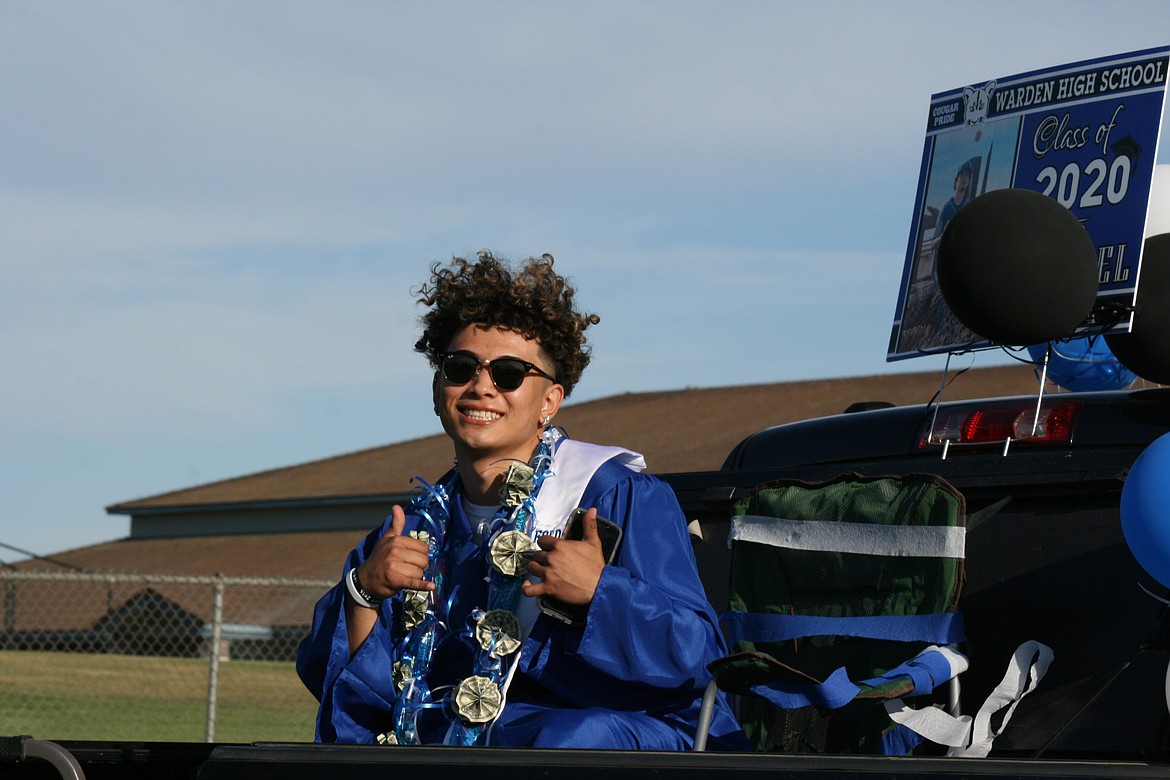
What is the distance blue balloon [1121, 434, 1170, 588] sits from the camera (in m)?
2.86

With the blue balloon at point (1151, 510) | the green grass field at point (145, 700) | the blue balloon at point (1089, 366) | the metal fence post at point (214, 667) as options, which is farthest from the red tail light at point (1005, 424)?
the green grass field at point (145, 700)

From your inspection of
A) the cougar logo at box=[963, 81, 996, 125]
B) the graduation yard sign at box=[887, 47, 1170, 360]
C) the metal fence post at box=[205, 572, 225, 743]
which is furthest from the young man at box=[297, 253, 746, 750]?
the metal fence post at box=[205, 572, 225, 743]

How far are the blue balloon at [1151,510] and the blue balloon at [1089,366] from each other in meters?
1.79

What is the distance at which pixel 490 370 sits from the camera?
3.64 meters

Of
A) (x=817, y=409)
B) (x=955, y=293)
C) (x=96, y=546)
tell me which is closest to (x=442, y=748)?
(x=955, y=293)

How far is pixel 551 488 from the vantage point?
11.8 ft

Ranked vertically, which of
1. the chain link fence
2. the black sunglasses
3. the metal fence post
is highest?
the black sunglasses

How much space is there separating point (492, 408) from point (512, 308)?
265mm

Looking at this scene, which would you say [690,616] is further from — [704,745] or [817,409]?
[817,409]

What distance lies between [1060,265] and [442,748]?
6.40 feet

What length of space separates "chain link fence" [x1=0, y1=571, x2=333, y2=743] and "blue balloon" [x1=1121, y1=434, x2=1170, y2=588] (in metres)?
9.35

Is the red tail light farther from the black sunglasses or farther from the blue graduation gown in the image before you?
the black sunglasses

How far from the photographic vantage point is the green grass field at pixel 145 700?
43.5ft

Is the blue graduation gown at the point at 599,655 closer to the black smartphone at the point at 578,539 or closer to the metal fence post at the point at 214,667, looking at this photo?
the black smartphone at the point at 578,539
